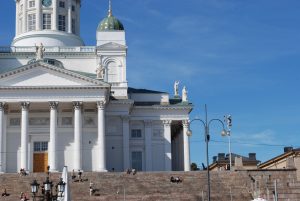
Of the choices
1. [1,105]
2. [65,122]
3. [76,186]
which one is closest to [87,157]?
[65,122]

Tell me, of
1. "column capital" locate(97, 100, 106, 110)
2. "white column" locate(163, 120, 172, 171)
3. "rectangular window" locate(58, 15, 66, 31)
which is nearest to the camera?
"column capital" locate(97, 100, 106, 110)

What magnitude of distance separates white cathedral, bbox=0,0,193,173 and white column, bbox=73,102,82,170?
0.31ft

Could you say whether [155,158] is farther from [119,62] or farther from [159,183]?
[159,183]

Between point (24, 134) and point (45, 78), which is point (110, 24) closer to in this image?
point (45, 78)

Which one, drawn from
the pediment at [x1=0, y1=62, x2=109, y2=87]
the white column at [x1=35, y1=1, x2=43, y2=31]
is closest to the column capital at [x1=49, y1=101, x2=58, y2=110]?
the pediment at [x1=0, y1=62, x2=109, y2=87]

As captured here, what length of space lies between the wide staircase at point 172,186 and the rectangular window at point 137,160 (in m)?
13.9

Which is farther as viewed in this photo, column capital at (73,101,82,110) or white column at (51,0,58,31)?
white column at (51,0,58,31)

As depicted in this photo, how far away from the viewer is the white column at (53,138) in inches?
2532

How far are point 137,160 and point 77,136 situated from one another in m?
9.68

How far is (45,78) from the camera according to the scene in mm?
65625

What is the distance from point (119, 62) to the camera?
246 feet

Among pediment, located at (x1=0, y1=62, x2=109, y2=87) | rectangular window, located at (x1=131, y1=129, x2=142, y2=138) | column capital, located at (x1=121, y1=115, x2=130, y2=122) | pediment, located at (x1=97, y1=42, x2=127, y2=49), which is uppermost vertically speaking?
pediment, located at (x1=97, y1=42, x2=127, y2=49)

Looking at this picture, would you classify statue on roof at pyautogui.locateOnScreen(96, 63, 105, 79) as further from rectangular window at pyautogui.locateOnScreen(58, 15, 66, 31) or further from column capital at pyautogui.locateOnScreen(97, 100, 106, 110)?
rectangular window at pyautogui.locateOnScreen(58, 15, 66, 31)

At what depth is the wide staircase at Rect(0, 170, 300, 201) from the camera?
5075 cm
